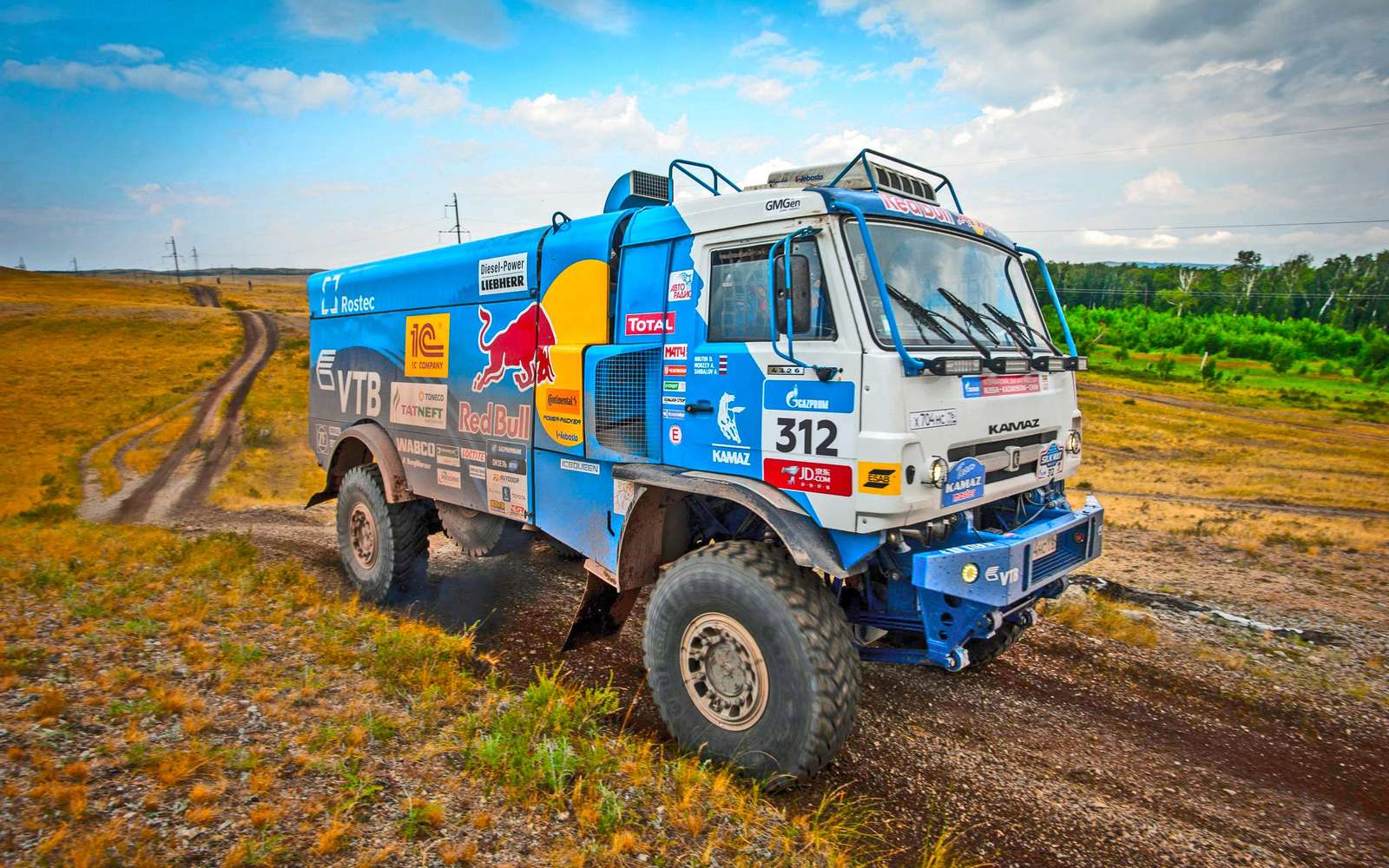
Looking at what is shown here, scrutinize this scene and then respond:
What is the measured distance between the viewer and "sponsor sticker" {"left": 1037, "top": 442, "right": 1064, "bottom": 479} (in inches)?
195

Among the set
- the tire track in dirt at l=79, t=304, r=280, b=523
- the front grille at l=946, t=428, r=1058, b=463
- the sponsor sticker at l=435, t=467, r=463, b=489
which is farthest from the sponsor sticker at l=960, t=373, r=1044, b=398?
the tire track in dirt at l=79, t=304, r=280, b=523

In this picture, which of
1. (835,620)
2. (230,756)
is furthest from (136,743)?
(835,620)

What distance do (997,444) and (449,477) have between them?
4.81 m

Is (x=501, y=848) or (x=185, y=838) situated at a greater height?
(x=185, y=838)

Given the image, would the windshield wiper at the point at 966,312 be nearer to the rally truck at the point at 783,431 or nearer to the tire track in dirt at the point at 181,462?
the rally truck at the point at 783,431

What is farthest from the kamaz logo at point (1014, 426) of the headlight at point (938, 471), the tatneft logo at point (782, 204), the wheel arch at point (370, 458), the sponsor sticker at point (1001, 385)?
the wheel arch at point (370, 458)

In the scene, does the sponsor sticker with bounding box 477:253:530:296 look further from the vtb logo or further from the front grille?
the front grille

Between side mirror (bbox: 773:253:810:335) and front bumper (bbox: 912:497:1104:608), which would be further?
side mirror (bbox: 773:253:810:335)

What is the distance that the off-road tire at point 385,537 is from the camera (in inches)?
292

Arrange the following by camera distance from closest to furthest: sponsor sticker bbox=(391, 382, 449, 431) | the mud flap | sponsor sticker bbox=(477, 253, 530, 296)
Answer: the mud flap → sponsor sticker bbox=(477, 253, 530, 296) → sponsor sticker bbox=(391, 382, 449, 431)

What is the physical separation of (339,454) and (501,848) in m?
6.32

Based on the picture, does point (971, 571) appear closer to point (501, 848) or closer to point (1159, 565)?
point (501, 848)

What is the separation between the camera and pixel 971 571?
3.88m

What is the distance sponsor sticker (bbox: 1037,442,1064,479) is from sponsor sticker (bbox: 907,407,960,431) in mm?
1280
